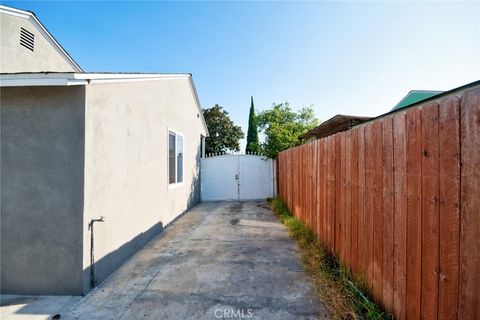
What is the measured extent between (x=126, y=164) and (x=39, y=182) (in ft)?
4.00

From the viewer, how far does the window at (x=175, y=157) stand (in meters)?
6.60

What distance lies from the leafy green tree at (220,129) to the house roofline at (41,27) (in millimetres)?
14453

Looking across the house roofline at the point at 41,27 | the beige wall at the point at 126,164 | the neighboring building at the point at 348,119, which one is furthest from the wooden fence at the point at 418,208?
the house roofline at the point at 41,27

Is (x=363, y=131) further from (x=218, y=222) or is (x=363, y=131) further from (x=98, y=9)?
(x=98, y=9)

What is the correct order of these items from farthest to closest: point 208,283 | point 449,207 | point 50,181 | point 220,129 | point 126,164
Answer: point 220,129, point 126,164, point 208,283, point 50,181, point 449,207

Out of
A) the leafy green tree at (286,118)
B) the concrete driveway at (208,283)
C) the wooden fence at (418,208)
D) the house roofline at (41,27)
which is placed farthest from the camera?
the leafy green tree at (286,118)

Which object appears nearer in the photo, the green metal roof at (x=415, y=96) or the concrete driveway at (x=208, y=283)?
the concrete driveway at (x=208, y=283)

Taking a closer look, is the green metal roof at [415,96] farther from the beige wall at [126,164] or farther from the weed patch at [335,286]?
the beige wall at [126,164]

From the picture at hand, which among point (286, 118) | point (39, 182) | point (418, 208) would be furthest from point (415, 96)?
point (39, 182)

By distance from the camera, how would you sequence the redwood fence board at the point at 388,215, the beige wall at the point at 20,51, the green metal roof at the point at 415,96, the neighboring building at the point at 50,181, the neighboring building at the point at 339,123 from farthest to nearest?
the green metal roof at the point at 415,96 → the neighboring building at the point at 339,123 → the beige wall at the point at 20,51 → the neighboring building at the point at 50,181 → the redwood fence board at the point at 388,215

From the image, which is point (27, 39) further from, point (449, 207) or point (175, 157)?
point (449, 207)

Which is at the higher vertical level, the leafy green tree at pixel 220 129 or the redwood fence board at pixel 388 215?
the leafy green tree at pixel 220 129

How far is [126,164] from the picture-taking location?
3963 millimetres

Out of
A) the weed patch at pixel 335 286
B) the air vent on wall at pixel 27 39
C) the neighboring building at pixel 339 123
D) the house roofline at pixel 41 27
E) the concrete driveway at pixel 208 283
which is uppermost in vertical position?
the house roofline at pixel 41 27
